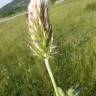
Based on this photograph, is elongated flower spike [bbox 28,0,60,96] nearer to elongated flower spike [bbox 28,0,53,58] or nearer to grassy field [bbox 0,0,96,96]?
elongated flower spike [bbox 28,0,53,58]

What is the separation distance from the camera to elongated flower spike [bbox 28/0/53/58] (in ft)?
7.04

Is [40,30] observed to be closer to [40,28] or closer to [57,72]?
[40,28]

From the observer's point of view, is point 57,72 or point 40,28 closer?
point 40,28

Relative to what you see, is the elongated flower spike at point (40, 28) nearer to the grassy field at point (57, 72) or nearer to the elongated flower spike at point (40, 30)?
the elongated flower spike at point (40, 30)

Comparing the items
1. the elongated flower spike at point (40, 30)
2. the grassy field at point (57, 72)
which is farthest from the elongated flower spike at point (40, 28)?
the grassy field at point (57, 72)

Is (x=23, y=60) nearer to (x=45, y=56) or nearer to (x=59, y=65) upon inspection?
(x=59, y=65)

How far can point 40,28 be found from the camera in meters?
2.22

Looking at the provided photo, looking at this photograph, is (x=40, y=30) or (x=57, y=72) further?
(x=57, y=72)

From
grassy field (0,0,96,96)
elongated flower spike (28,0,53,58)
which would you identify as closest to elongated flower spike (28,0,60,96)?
elongated flower spike (28,0,53,58)

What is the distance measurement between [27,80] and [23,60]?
2428mm

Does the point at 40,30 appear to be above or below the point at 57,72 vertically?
above

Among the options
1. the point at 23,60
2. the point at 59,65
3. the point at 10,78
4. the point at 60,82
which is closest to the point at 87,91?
the point at 60,82

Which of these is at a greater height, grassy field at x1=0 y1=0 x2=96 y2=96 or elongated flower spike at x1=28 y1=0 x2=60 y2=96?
elongated flower spike at x1=28 y1=0 x2=60 y2=96

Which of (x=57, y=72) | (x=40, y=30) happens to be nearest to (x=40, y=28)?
(x=40, y=30)
